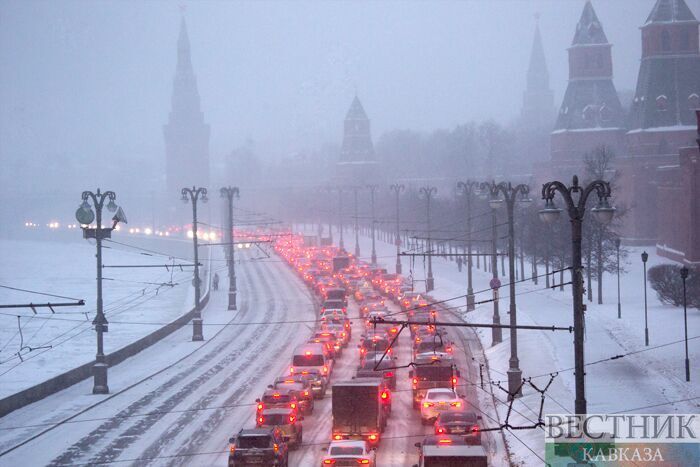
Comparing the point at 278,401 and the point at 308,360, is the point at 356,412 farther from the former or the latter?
the point at 308,360

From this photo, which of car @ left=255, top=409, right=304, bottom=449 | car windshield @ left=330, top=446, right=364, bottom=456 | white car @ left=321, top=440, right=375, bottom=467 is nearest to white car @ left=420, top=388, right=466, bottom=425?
car @ left=255, top=409, right=304, bottom=449

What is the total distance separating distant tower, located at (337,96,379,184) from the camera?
592 feet

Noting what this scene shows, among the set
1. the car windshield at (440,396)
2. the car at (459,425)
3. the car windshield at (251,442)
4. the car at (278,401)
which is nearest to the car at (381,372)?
the car windshield at (440,396)

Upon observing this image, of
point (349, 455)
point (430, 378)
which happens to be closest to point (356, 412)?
point (349, 455)

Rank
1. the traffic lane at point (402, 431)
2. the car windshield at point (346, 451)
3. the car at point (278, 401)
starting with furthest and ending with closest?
the car at point (278, 401), the traffic lane at point (402, 431), the car windshield at point (346, 451)

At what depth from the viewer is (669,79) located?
88688 mm

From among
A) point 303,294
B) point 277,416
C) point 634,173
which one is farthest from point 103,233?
point 634,173

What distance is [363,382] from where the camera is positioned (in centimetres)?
2616

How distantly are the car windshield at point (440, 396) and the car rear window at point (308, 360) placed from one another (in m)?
7.90

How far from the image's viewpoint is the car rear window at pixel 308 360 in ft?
114

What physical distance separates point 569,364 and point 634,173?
61879 mm

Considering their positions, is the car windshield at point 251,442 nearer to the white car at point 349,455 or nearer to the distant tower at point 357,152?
the white car at point 349,455

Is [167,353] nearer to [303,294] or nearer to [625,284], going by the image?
[303,294]

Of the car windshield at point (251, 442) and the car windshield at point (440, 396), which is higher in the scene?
the car windshield at point (251, 442)
